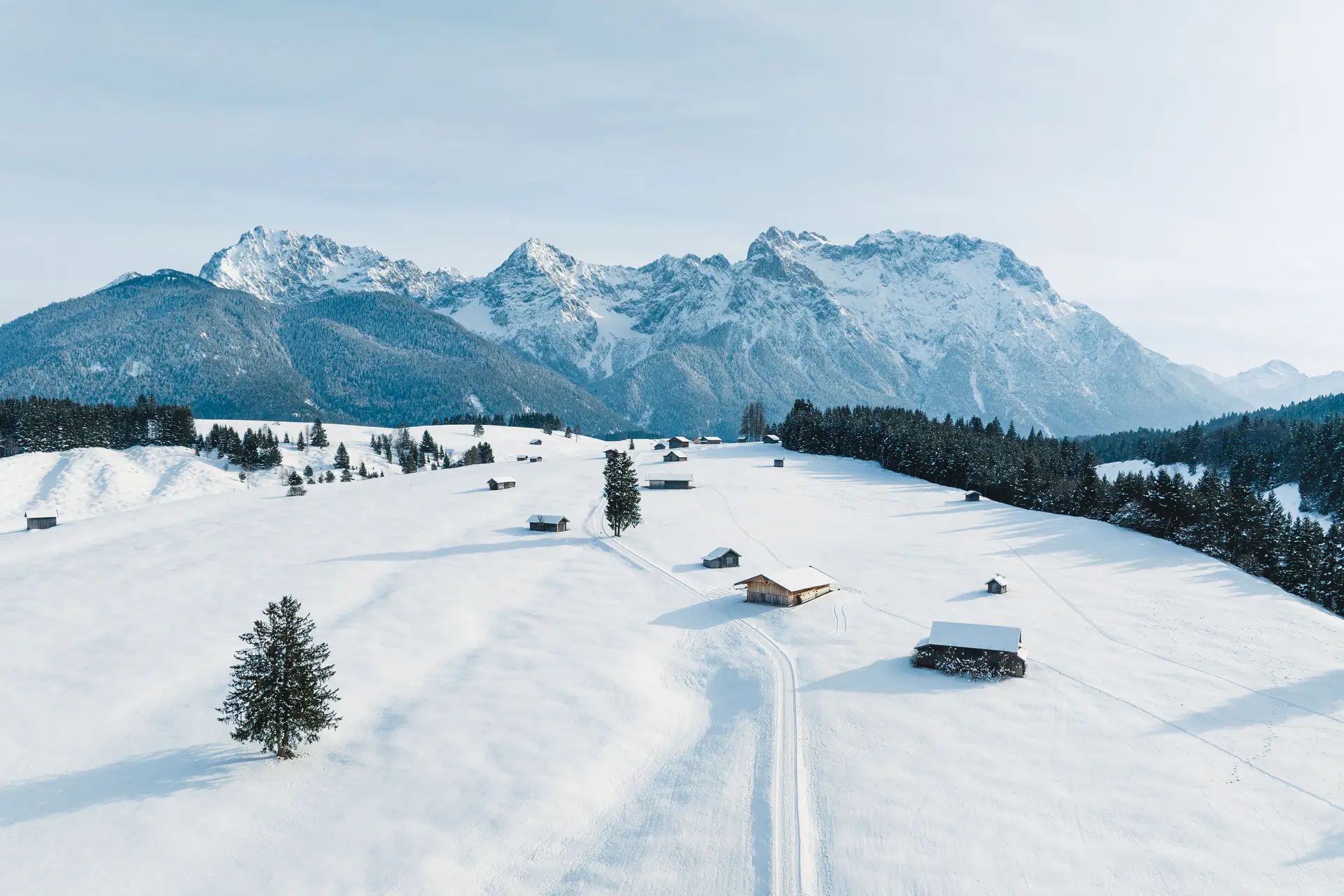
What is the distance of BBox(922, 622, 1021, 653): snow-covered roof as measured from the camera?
4859 centimetres

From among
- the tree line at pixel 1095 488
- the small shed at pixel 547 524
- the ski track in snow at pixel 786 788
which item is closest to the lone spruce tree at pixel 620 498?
the small shed at pixel 547 524

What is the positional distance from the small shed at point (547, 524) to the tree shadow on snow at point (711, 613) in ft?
101

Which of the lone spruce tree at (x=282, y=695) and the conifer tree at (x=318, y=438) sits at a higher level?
the conifer tree at (x=318, y=438)

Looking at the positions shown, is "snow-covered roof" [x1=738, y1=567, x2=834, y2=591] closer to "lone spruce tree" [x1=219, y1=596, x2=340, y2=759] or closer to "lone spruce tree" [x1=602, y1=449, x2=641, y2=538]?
"lone spruce tree" [x1=602, y1=449, x2=641, y2=538]

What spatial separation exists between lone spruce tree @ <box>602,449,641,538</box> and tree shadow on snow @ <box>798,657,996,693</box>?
4201 centimetres

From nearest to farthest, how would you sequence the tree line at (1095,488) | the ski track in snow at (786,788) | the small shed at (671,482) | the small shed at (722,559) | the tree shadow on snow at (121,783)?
the ski track in snow at (786,788) → the tree shadow on snow at (121,783) → the small shed at (722,559) → the tree line at (1095,488) → the small shed at (671,482)

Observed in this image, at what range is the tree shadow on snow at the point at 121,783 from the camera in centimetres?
3533

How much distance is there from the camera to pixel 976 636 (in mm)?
49812

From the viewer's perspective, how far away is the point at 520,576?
233 ft

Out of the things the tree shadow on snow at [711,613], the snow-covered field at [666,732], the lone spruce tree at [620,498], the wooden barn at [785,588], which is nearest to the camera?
the snow-covered field at [666,732]

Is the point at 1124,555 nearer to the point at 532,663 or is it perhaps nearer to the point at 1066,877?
the point at 1066,877

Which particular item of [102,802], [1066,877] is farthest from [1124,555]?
[102,802]

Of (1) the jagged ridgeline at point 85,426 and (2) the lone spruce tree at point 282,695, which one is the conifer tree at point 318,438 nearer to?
(1) the jagged ridgeline at point 85,426

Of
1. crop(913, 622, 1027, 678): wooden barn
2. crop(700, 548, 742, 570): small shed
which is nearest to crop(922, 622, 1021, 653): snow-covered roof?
Result: crop(913, 622, 1027, 678): wooden barn
